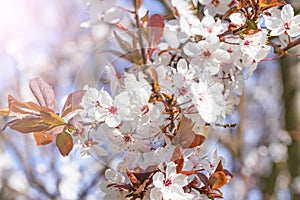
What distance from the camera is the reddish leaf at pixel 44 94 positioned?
79 cm

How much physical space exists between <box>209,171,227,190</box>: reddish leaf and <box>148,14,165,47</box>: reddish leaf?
0.92ft

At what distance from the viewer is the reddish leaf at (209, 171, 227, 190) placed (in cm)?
74

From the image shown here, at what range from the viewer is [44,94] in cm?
79

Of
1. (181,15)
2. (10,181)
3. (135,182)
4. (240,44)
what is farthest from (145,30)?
(10,181)

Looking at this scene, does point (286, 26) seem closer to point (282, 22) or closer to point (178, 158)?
point (282, 22)

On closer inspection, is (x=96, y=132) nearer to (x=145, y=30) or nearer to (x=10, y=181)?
(x=145, y=30)

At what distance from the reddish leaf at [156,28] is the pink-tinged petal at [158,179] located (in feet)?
0.93

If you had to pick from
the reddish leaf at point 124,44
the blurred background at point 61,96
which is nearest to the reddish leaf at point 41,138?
the reddish leaf at point 124,44

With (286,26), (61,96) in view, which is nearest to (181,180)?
(286,26)

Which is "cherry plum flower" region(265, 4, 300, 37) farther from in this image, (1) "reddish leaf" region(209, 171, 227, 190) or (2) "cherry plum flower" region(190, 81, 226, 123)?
(1) "reddish leaf" region(209, 171, 227, 190)

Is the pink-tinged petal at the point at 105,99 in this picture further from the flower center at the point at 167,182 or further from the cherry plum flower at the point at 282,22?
the cherry plum flower at the point at 282,22

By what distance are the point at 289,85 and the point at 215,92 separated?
1.69 metres

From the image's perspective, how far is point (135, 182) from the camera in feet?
2.36

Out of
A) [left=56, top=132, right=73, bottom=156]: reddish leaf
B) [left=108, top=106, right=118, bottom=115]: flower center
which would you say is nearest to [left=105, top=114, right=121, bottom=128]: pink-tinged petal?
[left=108, top=106, right=118, bottom=115]: flower center
